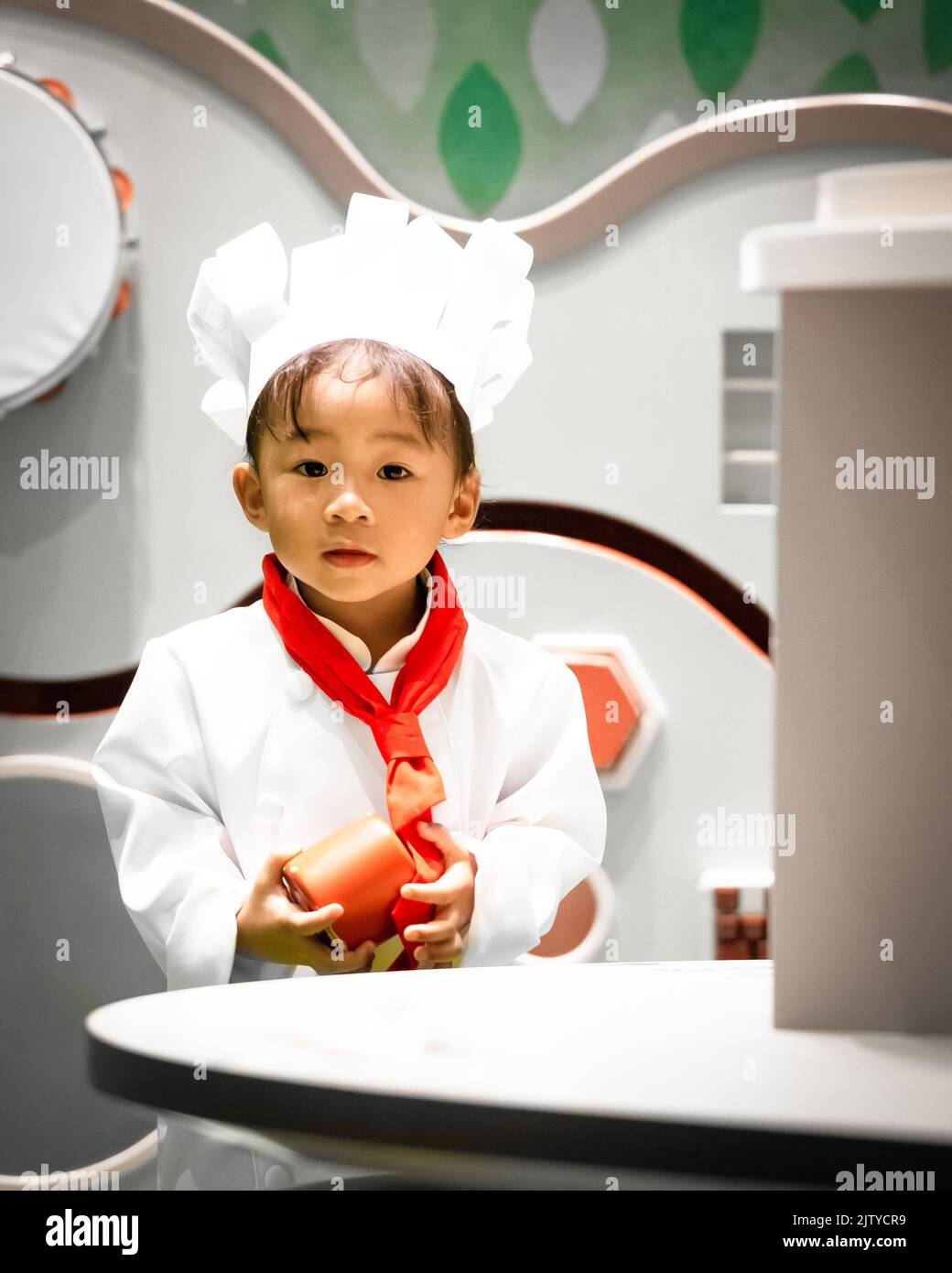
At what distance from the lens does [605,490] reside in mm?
1399

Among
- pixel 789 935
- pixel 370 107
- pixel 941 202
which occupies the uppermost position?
pixel 370 107

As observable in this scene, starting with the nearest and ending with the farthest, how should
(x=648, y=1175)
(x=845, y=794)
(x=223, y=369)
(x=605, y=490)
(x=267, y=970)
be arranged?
(x=648, y=1175) → (x=845, y=794) → (x=267, y=970) → (x=223, y=369) → (x=605, y=490)

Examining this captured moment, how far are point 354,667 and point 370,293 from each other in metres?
0.31

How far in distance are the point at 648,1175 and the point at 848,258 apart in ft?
1.14

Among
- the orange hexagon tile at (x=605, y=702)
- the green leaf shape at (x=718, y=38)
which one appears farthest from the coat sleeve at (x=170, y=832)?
the green leaf shape at (x=718, y=38)

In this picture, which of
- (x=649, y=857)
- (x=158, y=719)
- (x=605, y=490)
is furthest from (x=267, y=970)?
(x=605, y=490)

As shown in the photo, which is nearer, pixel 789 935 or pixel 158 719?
pixel 789 935

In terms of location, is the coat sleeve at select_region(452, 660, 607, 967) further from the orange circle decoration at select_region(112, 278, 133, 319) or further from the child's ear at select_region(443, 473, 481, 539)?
the orange circle decoration at select_region(112, 278, 133, 319)

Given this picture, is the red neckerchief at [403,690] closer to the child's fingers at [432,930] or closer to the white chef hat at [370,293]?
the child's fingers at [432,930]

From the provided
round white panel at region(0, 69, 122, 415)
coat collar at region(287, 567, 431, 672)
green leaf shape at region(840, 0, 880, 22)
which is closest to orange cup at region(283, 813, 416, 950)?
coat collar at region(287, 567, 431, 672)

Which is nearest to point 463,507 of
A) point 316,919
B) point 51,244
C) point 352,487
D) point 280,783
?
point 352,487

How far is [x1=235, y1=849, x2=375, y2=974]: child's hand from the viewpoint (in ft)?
3.05

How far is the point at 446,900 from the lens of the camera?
958 mm

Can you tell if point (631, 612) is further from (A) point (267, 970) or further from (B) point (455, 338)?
(A) point (267, 970)
